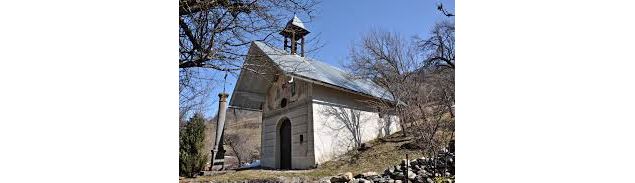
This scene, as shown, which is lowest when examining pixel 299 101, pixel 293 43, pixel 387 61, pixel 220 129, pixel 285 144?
pixel 285 144

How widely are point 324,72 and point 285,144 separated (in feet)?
2.05

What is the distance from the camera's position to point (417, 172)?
1.83 meters

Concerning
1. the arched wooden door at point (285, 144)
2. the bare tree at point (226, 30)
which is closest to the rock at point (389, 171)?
the arched wooden door at point (285, 144)

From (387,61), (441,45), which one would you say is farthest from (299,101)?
(441,45)

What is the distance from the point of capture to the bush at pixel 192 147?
1644mm

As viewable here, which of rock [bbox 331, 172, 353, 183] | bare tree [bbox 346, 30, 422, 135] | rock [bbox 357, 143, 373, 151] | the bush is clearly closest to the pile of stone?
rock [bbox 331, 172, 353, 183]

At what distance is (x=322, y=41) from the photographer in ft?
5.27

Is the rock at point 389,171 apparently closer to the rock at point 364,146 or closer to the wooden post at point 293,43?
the rock at point 364,146

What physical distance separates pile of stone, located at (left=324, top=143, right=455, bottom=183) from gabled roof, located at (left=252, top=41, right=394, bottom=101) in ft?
1.09

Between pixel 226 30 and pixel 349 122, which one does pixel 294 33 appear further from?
pixel 349 122
